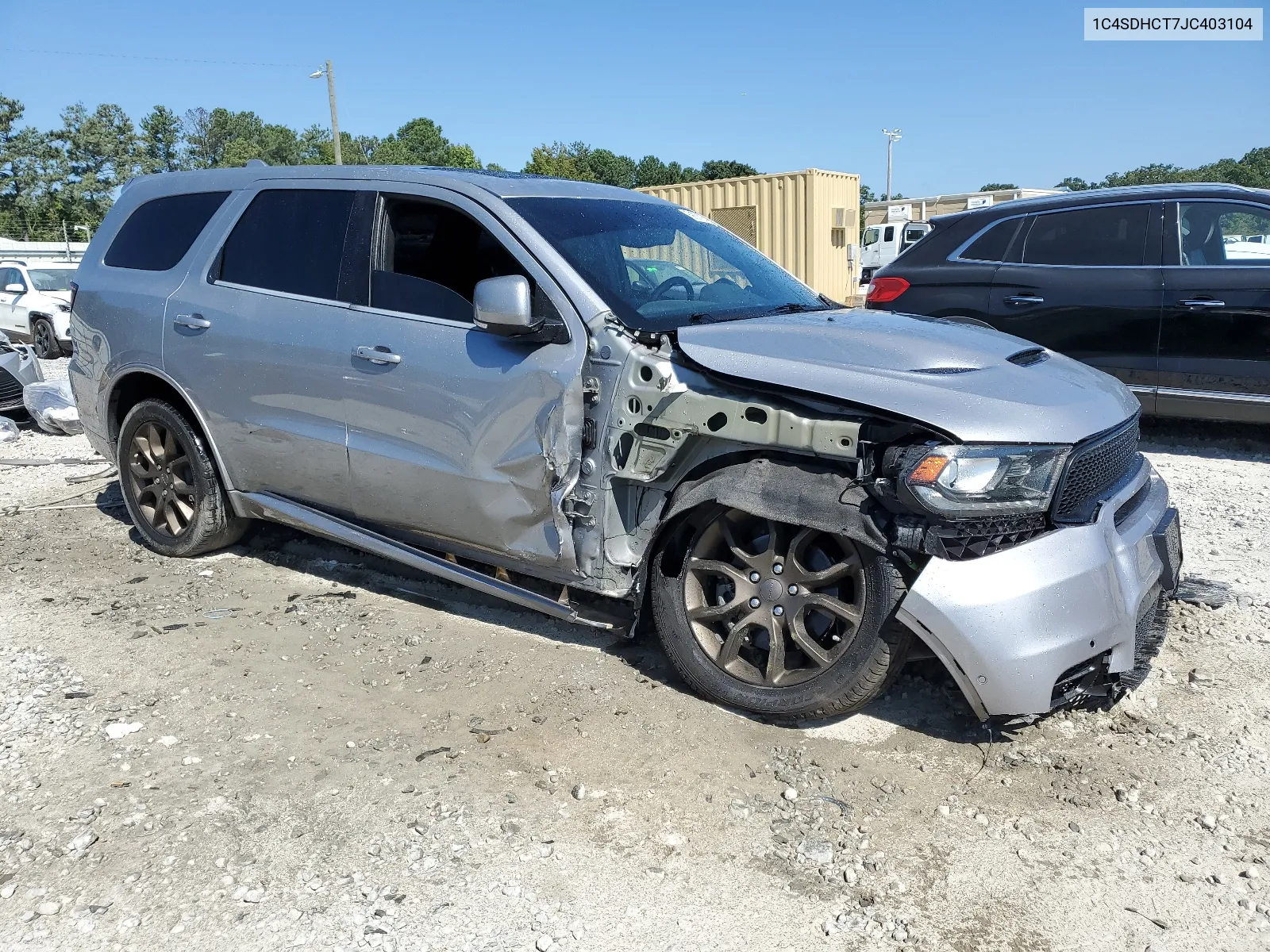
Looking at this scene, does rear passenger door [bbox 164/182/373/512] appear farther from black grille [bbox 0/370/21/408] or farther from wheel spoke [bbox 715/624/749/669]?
black grille [bbox 0/370/21/408]

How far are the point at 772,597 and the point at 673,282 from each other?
1.39m

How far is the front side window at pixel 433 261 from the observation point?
3934 millimetres

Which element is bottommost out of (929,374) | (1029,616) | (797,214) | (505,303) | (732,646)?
(732,646)

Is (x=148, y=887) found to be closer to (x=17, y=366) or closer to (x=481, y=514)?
(x=481, y=514)

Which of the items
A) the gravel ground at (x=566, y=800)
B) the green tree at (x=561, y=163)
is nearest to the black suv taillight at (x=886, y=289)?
the gravel ground at (x=566, y=800)

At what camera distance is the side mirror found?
11.6 feet

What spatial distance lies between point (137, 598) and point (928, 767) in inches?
144

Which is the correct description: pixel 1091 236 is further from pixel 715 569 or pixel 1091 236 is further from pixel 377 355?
pixel 377 355

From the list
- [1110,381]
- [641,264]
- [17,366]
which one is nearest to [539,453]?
[641,264]

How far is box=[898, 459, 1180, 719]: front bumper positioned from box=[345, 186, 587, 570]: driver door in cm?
137

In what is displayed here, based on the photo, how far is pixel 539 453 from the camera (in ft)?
12.1

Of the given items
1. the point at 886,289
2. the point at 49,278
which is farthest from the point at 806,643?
the point at 49,278

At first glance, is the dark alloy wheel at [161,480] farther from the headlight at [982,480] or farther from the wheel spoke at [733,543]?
the headlight at [982,480]

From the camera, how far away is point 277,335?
4.42 meters
